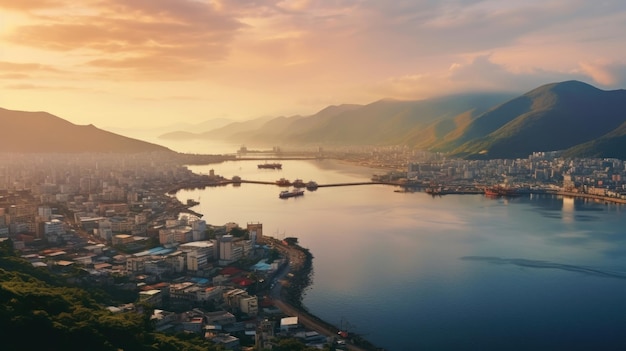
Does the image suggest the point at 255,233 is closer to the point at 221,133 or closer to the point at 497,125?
the point at 497,125

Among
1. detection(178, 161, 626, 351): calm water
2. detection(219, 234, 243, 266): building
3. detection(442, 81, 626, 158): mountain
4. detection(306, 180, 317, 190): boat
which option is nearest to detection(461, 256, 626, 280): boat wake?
detection(178, 161, 626, 351): calm water

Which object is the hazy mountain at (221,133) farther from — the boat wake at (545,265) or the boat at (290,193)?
the boat wake at (545,265)

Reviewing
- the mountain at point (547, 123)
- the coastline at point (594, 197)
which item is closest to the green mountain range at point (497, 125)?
the mountain at point (547, 123)

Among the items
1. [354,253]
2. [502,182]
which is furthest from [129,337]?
[502,182]

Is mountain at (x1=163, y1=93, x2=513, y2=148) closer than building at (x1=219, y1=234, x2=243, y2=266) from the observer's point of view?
No

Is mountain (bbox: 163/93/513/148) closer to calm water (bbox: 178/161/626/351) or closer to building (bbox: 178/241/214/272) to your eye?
calm water (bbox: 178/161/626/351)

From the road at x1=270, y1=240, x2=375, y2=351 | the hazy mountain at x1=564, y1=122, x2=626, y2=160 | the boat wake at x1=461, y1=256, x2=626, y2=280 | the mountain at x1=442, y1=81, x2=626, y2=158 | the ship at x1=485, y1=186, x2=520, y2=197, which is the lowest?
the road at x1=270, y1=240, x2=375, y2=351

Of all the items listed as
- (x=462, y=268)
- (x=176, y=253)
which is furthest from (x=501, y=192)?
(x=176, y=253)
